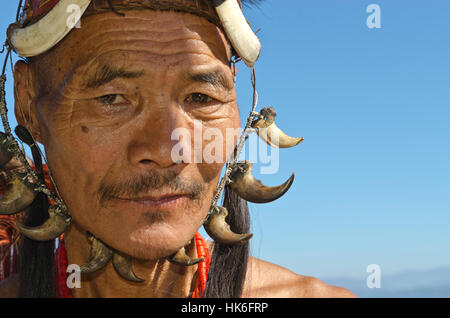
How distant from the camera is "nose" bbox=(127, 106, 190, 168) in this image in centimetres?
335

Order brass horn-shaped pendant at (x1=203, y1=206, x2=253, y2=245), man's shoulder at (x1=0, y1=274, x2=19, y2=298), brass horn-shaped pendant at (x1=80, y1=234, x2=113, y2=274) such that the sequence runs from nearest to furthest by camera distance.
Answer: brass horn-shaped pendant at (x1=80, y1=234, x2=113, y2=274), brass horn-shaped pendant at (x1=203, y1=206, x2=253, y2=245), man's shoulder at (x1=0, y1=274, x2=19, y2=298)

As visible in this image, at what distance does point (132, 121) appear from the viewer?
11.3 ft

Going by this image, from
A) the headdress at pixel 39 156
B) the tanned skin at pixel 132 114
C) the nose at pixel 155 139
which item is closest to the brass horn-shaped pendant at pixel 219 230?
the headdress at pixel 39 156

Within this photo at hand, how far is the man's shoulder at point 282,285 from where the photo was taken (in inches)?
181

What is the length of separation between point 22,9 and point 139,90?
45.2 inches

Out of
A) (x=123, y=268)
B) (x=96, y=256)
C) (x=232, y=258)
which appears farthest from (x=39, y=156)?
(x=232, y=258)

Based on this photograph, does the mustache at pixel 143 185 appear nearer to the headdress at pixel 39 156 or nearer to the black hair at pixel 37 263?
the headdress at pixel 39 156

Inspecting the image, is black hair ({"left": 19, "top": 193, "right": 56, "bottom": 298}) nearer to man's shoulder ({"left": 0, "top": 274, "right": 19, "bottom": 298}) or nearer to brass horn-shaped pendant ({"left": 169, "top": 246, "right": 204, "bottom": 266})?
man's shoulder ({"left": 0, "top": 274, "right": 19, "bottom": 298})

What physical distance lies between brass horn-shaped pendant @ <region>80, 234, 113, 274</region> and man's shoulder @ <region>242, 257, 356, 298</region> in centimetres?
117

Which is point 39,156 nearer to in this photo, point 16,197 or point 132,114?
point 16,197

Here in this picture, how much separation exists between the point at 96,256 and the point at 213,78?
1270mm

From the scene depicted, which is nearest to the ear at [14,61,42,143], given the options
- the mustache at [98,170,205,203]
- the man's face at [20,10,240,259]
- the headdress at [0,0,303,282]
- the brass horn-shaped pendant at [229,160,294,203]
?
the headdress at [0,0,303,282]

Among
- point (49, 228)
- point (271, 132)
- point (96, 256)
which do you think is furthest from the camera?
point (271, 132)

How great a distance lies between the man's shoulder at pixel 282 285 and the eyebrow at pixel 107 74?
6.10 feet
